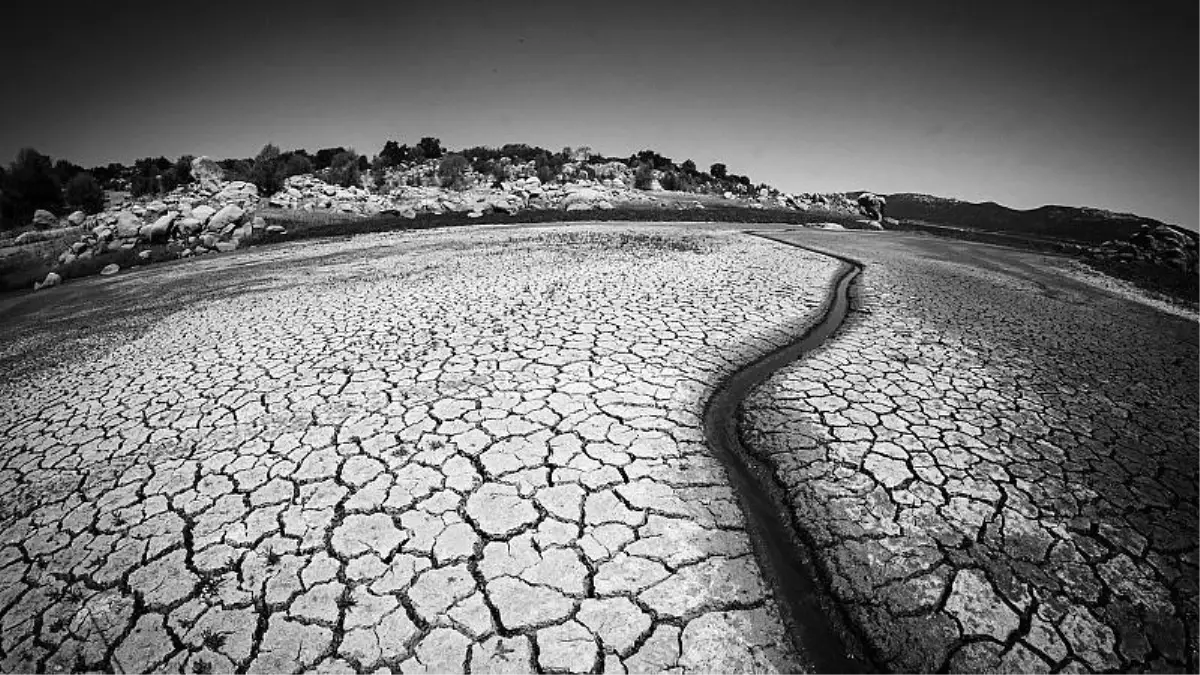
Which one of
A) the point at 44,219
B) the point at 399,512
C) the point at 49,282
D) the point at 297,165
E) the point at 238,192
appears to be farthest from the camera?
the point at 297,165

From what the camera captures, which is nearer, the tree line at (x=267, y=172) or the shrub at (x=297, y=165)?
the tree line at (x=267, y=172)

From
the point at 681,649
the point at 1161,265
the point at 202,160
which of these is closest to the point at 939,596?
the point at 681,649

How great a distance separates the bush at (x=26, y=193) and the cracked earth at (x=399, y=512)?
27455mm

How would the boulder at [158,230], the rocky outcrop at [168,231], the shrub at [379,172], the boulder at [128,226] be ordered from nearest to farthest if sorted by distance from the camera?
the rocky outcrop at [168,231], the boulder at [158,230], the boulder at [128,226], the shrub at [379,172]

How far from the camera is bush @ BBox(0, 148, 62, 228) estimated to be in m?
21.8

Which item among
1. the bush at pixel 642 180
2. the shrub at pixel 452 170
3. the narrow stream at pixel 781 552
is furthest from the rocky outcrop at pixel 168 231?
the bush at pixel 642 180

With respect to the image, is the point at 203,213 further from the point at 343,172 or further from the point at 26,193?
the point at 343,172

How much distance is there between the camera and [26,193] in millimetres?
23031

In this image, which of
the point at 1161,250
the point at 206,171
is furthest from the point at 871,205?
the point at 206,171

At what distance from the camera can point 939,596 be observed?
2.26m

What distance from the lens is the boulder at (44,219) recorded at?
68.3ft

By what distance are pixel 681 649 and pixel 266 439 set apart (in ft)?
11.3

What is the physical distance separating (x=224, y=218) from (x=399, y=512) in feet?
72.4

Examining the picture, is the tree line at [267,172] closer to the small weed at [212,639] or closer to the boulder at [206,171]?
the boulder at [206,171]
